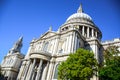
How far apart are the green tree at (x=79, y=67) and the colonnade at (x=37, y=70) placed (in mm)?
8247

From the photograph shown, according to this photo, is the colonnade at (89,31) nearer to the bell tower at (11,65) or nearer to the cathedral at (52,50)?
the cathedral at (52,50)

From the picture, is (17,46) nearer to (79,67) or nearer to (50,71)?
(50,71)

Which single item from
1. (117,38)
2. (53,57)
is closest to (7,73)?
(53,57)

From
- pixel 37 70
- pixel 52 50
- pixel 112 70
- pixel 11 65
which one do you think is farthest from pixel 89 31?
pixel 11 65

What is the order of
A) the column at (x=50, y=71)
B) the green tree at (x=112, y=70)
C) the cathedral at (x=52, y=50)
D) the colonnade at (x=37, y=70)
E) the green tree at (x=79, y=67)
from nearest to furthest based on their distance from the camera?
1. the green tree at (x=112, y=70)
2. the green tree at (x=79, y=67)
3. the column at (x=50, y=71)
4. the colonnade at (x=37, y=70)
5. the cathedral at (x=52, y=50)

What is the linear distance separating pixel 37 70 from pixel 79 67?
12.9 meters

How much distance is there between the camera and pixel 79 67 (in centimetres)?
2188

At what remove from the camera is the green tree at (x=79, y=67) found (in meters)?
21.5

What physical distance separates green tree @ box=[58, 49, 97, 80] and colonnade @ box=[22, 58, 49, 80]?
8.25 meters

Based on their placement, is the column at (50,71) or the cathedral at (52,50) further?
the cathedral at (52,50)

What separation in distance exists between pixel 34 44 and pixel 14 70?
46.1 feet

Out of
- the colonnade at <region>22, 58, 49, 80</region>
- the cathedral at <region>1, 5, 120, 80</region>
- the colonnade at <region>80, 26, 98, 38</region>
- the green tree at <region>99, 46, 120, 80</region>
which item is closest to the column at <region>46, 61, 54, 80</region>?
the cathedral at <region>1, 5, 120, 80</region>

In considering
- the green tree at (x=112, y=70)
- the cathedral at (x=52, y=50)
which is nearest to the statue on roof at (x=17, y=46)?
the cathedral at (x=52, y=50)

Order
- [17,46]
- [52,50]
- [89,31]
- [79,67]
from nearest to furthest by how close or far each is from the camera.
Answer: [79,67]
[52,50]
[89,31]
[17,46]
